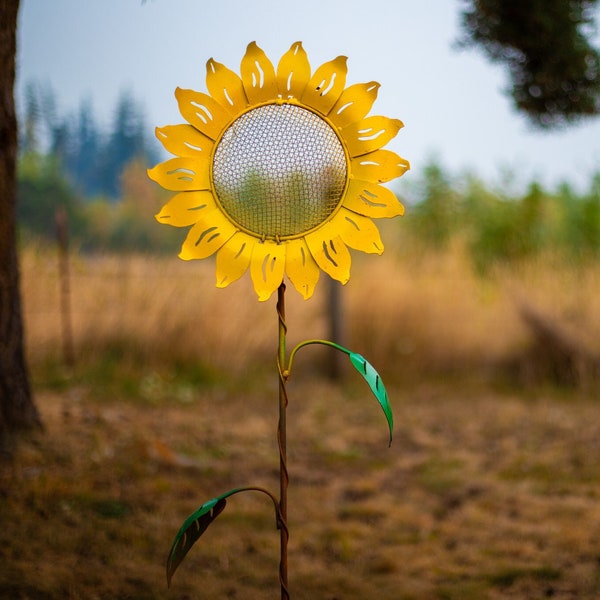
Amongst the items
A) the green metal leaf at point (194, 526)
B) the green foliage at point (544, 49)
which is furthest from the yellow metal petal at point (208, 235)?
the green foliage at point (544, 49)

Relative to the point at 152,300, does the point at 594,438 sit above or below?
below

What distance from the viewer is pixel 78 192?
806 cm

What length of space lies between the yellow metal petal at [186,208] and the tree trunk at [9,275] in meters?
1.40

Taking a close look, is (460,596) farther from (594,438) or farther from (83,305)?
(83,305)

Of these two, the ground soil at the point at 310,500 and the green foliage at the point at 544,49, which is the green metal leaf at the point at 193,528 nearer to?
the ground soil at the point at 310,500

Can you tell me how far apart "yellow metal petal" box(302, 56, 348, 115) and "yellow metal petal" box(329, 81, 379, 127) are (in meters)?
0.01

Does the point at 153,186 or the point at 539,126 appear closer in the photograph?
the point at 539,126

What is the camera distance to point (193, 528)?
56.4 inches

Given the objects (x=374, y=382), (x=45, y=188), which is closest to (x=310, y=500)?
(x=374, y=382)

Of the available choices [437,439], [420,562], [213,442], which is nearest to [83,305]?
[213,442]

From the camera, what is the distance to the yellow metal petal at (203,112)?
1362 mm

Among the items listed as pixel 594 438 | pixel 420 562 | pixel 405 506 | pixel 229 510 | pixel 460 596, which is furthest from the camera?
pixel 594 438

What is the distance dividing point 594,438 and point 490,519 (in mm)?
1442

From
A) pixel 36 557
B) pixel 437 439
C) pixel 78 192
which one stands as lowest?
pixel 437 439
